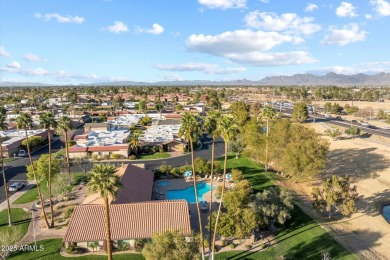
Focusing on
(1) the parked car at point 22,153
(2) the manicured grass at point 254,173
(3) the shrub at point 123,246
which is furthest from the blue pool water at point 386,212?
(1) the parked car at point 22,153

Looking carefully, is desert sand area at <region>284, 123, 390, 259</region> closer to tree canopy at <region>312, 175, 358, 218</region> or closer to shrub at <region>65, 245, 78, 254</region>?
tree canopy at <region>312, 175, 358, 218</region>

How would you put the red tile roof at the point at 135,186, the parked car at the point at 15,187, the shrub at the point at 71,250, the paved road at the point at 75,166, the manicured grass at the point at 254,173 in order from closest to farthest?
the shrub at the point at 71,250
the red tile roof at the point at 135,186
the parked car at the point at 15,187
the manicured grass at the point at 254,173
the paved road at the point at 75,166

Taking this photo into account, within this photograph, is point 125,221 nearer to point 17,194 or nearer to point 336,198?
point 17,194

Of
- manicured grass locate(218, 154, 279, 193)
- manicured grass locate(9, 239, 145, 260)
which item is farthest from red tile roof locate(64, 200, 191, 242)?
manicured grass locate(218, 154, 279, 193)

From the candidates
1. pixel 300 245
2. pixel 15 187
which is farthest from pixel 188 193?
pixel 15 187

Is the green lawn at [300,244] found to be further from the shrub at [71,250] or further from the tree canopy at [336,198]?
the shrub at [71,250]

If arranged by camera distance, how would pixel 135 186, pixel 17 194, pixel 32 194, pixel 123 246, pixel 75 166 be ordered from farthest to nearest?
pixel 75 166, pixel 17 194, pixel 32 194, pixel 135 186, pixel 123 246
